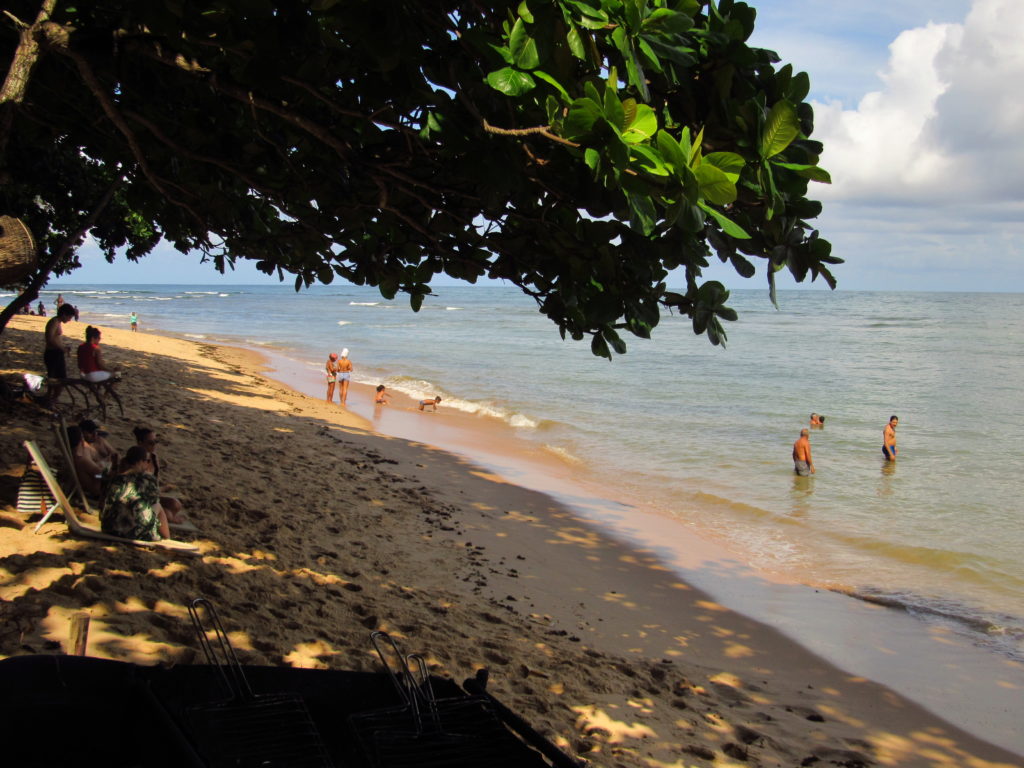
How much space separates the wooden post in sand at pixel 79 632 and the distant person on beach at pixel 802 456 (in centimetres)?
1230

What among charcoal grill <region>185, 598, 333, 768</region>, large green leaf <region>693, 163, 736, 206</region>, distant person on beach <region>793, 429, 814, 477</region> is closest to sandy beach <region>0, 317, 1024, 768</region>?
charcoal grill <region>185, 598, 333, 768</region>

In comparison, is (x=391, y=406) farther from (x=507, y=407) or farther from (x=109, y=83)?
(x=109, y=83)

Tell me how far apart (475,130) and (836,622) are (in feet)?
22.2

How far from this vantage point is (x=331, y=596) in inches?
227

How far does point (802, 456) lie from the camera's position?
47.7ft

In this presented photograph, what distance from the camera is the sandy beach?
15.2 feet

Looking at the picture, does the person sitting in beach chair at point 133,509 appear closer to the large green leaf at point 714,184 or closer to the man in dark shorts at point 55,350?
the large green leaf at point 714,184

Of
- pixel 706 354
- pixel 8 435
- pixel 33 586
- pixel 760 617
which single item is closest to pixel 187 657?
pixel 33 586

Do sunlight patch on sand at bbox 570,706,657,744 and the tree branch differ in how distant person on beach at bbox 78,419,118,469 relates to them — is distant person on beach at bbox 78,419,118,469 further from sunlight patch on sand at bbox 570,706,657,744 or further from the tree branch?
the tree branch

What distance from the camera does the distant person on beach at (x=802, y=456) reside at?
47.5 ft

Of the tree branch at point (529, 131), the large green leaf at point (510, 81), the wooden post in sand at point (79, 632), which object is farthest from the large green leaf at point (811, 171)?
the wooden post in sand at point (79, 632)

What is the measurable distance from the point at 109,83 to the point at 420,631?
12.3ft

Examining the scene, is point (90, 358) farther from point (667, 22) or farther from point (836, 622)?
point (667, 22)

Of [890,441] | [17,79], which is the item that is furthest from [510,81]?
[890,441]
